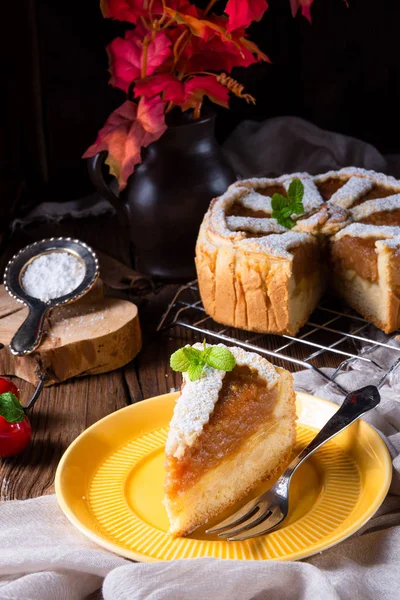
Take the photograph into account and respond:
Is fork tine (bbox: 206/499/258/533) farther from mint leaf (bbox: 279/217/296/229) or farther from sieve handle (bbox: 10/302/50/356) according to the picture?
mint leaf (bbox: 279/217/296/229)

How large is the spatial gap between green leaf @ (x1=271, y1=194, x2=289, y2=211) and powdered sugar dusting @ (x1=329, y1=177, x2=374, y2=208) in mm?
238

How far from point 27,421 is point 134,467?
17.3 inches

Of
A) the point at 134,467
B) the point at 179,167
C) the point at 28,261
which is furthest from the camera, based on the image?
the point at 179,167

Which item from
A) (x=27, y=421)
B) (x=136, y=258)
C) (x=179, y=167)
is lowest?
(x=136, y=258)

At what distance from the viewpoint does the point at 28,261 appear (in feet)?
10.3

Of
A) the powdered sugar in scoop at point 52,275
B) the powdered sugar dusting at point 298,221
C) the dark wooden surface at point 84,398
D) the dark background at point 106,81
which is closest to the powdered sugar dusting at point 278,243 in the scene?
the powdered sugar dusting at point 298,221

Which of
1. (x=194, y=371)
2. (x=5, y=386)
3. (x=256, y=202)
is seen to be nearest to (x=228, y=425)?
(x=194, y=371)

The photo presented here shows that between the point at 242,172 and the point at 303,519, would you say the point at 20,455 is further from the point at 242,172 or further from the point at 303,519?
the point at 242,172

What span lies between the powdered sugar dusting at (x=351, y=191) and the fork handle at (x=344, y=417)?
1.21 meters

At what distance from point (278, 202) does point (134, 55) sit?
0.82m

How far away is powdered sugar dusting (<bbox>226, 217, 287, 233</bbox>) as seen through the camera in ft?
10.0

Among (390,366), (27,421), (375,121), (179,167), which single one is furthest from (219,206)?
(375,121)

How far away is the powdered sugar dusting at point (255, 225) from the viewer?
306cm

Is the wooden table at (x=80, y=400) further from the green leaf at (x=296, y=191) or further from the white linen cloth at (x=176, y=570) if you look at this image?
the green leaf at (x=296, y=191)
